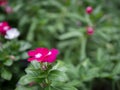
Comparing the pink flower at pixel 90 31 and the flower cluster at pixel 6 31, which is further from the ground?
the pink flower at pixel 90 31

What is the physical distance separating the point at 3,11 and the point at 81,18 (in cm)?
91

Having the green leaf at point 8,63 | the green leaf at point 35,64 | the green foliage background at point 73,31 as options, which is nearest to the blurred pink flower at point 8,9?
the green foliage background at point 73,31

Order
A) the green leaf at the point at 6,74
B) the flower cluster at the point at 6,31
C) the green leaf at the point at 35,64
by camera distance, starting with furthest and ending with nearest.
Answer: the flower cluster at the point at 6,31
the green leaf at the point at 6,74
the green leaf at the point at 35,64

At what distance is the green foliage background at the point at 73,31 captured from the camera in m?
2.58

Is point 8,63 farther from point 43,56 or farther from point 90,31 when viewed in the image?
point 90,31

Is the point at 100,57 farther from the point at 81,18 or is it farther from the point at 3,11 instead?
the point at 3,11

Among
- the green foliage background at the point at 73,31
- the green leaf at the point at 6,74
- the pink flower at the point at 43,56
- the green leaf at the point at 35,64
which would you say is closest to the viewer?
the pink flower at the point at 43,56

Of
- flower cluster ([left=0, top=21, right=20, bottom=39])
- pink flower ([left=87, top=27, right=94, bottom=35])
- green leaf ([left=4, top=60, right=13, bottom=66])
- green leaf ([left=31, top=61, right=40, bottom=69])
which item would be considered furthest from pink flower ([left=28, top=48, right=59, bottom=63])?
pink flower ([left=87, top=27, right=94, bottom=35])

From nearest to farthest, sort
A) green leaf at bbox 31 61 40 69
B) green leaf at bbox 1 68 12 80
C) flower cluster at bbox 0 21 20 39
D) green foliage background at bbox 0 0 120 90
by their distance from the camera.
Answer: green leaf at bbox 31 61 40 69, green leaf at bbox 1 68 12 80, flower cluster at bbox 0 21 20 39, green foliage background at bbox 0 0 120 90

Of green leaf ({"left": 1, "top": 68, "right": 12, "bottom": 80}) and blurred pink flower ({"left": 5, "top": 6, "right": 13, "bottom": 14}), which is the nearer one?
green leaf ({"left": 1, "top": 68, "right": 12, "bottom": 80})

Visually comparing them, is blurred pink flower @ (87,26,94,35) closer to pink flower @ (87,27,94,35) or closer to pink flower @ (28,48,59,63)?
pink flower @ (87,27,94,35)

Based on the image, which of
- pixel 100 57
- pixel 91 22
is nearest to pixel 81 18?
pixel 91 22

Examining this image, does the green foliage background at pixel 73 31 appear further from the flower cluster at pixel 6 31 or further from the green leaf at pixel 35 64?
the green leaf at pixel 35 64

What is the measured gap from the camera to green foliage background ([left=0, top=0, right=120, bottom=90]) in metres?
2.58
